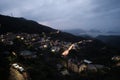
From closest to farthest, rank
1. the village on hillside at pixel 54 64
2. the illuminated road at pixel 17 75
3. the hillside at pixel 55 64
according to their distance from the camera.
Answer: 1. the illuminated road at pixel 17 75
2. the hillside at pixel 55 64
3. the village on hillside at pixel 54 64

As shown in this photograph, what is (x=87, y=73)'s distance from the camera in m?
22.8

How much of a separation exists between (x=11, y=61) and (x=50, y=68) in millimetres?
4504

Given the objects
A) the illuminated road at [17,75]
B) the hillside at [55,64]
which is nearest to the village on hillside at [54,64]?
the hillside at [55,64]

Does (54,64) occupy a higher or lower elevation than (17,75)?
lower

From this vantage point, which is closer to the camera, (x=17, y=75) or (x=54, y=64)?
(x=17, y=75)

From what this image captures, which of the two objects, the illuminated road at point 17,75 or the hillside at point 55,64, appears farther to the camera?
the hillside at point 55,64

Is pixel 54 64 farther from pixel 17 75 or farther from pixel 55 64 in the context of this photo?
pixel 17 75

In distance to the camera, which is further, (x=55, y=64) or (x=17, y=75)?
(x=55, y=64)

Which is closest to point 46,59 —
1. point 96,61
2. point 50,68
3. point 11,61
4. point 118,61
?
point 50,68

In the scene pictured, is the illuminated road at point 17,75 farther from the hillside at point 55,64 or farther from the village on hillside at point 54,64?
the village on hillside at point 54,64

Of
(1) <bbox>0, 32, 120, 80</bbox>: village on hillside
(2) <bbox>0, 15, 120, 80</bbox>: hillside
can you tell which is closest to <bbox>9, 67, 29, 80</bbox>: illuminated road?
(2) <bbox>0, 15, 120, 80</bbox>: hillside

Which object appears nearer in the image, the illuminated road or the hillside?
the illuminated road

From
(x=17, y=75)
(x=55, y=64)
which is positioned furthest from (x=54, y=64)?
(x=17, y=75)

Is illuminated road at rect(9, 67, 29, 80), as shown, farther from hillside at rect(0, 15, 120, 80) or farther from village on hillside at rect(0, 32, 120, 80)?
village on hillside at rect(0, 32, 120, 80)
